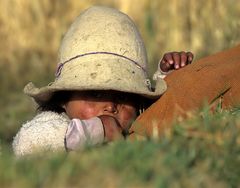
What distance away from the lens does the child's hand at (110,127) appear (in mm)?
3268

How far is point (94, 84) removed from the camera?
11.9ft

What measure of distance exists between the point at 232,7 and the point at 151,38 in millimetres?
1046

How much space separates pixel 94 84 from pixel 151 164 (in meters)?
1.65

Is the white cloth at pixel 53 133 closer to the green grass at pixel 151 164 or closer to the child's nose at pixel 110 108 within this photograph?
the child's nose at pixel 110 108

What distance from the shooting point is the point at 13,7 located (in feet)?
26.5

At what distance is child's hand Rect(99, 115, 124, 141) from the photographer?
3.27 metres

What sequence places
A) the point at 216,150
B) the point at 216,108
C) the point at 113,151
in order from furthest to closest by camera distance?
1. the point at 216,108
2. the point at 216,150
3. the point at 113,151

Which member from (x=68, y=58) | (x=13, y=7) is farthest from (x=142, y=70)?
(x=13, y=7)

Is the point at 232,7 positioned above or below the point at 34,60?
above

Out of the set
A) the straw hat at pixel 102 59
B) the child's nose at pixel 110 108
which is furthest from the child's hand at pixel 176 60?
the child's nose at pixel 110 108

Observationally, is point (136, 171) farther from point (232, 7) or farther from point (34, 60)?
point (34, 60)

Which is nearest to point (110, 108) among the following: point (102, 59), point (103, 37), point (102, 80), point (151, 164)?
point (102, 80)

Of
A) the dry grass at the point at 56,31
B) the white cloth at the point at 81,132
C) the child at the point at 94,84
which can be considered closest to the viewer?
the white cloth at the point at 81,132

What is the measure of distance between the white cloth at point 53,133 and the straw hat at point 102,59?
0.15 meters
